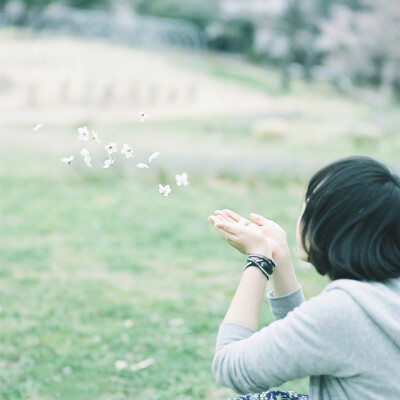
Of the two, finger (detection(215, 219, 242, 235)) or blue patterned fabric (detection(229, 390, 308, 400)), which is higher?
finger (detection(215, 219, 242, 235))

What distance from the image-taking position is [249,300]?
1538mm

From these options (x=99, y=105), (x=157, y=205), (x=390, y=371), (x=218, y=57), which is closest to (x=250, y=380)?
(x=390, y=371)

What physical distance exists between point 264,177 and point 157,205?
1737 mm

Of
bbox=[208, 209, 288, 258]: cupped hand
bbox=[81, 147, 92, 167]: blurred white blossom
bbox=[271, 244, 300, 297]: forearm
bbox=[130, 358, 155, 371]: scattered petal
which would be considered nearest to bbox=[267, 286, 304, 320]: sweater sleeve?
bbox=[271, 244, 300, 297]: forearm

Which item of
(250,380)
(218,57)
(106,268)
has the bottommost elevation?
(218,57)

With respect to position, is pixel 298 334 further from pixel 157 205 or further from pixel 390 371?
pixel 157 205

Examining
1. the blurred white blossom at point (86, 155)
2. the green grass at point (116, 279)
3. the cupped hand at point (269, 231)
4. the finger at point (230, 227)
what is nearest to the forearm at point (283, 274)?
the cupped hand at point (269, 231)

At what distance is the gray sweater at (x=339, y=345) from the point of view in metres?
1.35

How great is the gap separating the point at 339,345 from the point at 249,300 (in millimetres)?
260

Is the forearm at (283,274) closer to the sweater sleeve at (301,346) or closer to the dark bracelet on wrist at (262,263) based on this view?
the dark bracelet on wrist at (262,263)

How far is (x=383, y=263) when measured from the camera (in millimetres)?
1423

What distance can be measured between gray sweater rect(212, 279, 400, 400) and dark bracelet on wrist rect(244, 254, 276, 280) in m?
0.19

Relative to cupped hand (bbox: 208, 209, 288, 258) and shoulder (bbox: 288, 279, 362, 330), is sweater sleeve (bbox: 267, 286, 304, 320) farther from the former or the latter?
shoulder (bbox: 288, 279, 362, 330)

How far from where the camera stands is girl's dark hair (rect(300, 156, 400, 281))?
1.42 meters
